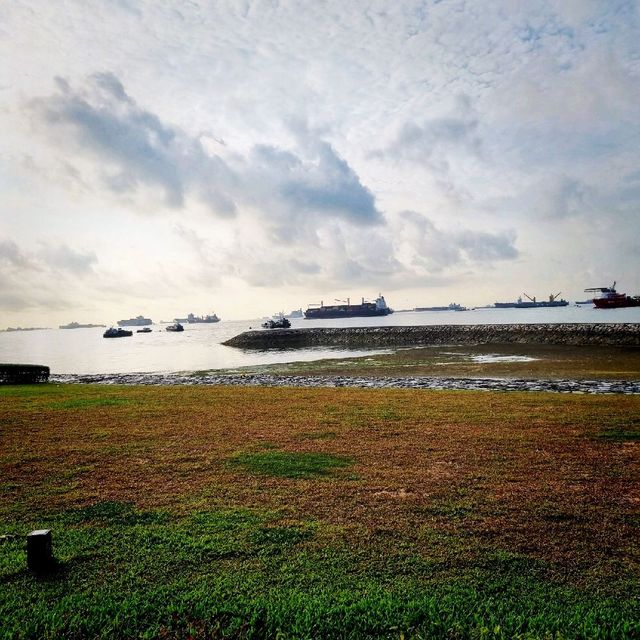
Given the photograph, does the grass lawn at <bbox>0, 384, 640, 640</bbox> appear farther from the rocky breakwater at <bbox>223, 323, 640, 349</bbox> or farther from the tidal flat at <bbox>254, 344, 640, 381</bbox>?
the rocky breakwater at <bbox>223, 323, 640, 349</bbox>

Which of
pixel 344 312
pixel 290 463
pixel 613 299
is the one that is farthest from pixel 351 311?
pixel 290 463

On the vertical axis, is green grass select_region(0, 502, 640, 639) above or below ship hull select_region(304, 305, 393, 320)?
below

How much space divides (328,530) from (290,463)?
2980 millimetres

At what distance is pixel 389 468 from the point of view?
8102 mm

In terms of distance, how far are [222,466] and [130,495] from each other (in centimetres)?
189

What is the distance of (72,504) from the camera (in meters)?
6.59

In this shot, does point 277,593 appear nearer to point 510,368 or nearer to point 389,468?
point 389,468

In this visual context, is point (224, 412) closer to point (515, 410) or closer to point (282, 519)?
point (282, 519)

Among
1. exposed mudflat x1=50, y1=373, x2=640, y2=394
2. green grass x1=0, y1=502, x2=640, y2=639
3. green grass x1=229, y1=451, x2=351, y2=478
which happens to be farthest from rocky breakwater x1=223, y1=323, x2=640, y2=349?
green grass x1=0, y1=502, x2=640, y2=639

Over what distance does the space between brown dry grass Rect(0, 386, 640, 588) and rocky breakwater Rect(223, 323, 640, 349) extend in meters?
46.8

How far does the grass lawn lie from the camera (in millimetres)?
4020

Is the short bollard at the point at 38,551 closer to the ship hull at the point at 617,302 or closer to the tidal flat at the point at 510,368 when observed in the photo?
the tidal flat at the point at 510,368

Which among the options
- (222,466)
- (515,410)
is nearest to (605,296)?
(515,410)

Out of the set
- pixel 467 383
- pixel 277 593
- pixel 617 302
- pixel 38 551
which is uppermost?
pixel 617 302
